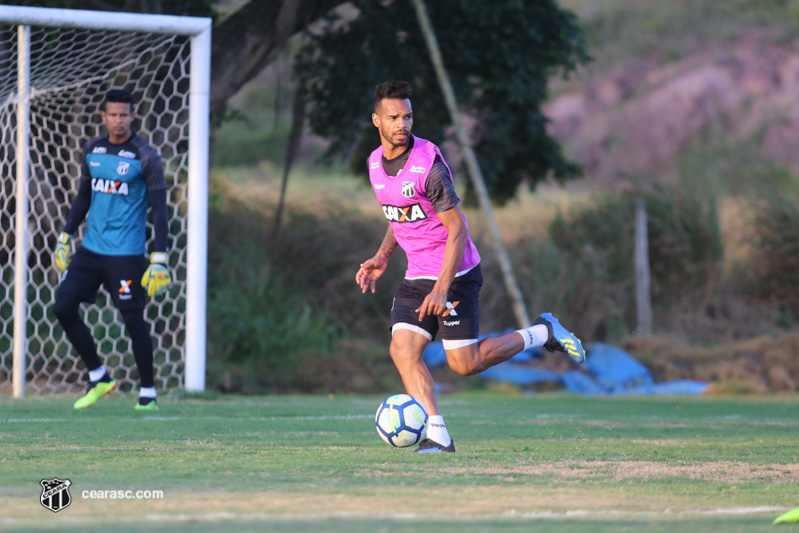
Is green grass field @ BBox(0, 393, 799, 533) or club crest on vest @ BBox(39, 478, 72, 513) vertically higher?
club crest on vest @ BBox(39, 478, 72, 513)

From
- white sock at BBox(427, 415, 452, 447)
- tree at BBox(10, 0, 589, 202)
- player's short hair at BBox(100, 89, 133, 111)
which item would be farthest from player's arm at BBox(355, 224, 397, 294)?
tree at BBox(10, 0, 589, 202)

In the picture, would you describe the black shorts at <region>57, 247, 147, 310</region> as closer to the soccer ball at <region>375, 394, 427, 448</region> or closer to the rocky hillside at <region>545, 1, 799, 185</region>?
the soccer ball at <region>375, 394, 427, 448</region>

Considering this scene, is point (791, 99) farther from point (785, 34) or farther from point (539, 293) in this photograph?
point (539, 293)

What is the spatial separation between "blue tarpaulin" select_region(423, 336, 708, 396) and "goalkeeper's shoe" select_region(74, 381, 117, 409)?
20.4ft

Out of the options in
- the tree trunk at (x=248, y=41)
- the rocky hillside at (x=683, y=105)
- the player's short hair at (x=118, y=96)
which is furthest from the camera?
the rocky hillside at (x=683, y=105)

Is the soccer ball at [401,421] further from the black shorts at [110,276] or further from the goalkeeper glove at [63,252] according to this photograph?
the goalkeeper glove at [63,252]

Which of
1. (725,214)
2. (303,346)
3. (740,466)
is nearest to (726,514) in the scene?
(740,466)

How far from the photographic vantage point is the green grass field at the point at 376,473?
3518 mm

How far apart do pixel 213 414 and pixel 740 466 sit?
3.85m

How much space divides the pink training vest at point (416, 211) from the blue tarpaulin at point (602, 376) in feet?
24.4

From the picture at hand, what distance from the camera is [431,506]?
12.4 feet

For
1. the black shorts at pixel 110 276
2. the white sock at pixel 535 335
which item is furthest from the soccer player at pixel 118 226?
the white sock at pixel 535 335

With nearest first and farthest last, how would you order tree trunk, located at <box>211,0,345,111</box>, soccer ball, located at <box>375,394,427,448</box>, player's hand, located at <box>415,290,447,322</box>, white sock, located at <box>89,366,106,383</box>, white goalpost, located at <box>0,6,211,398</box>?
player's hand, located at <box>415,290,447,322</box> < soccer ball, located at <box>375,394,427,448</box> < white sock, located at <box>89,366,106,383</box> < white goalpost, located at <box>0,6,211,398</box> < tree trunk, located at <box>211,0,345,111</box>

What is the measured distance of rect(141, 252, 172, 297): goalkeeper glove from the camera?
7.25 meters
